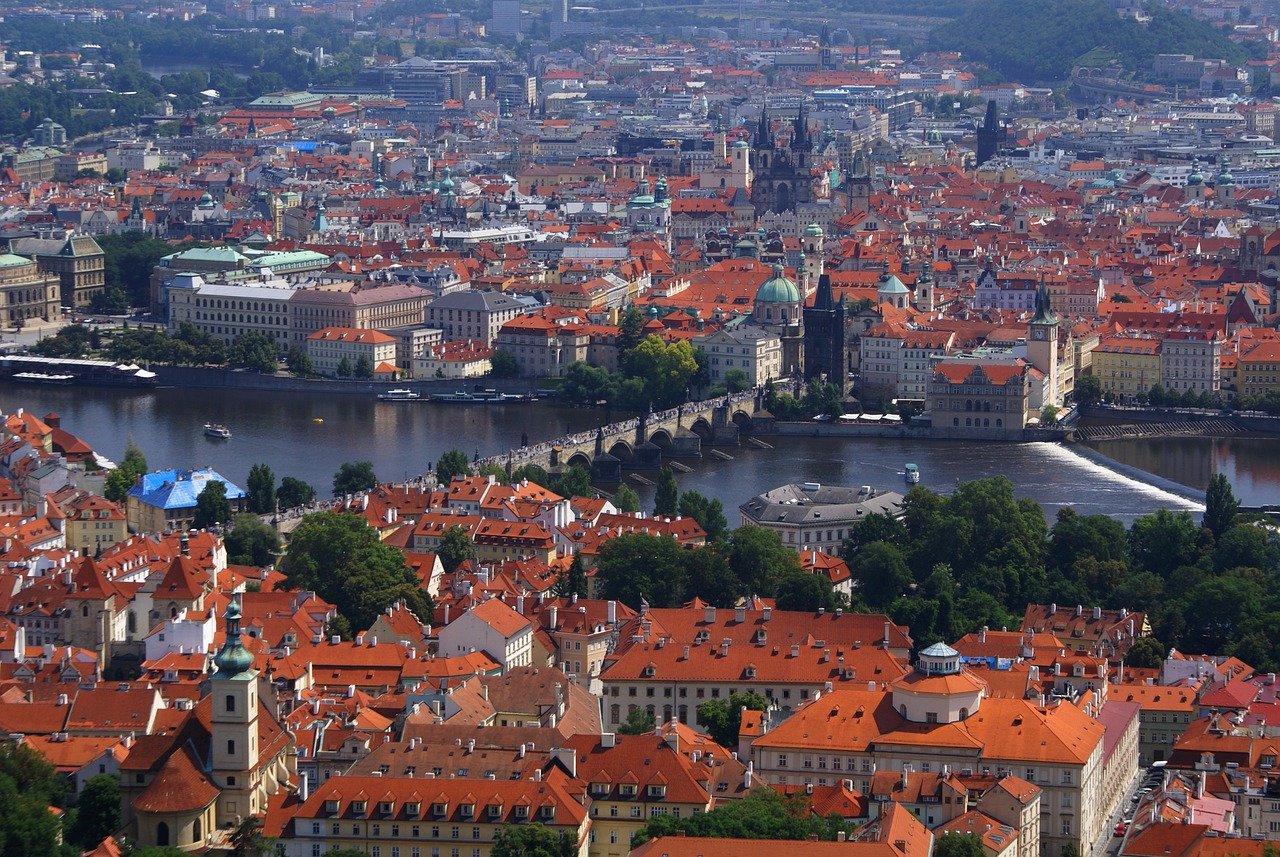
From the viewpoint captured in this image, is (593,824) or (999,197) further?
(999,197)

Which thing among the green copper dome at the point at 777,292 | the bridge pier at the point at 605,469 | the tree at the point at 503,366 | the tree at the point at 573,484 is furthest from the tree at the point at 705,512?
the tree at the point at 503,366

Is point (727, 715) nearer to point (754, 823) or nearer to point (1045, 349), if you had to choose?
point (754, 823)

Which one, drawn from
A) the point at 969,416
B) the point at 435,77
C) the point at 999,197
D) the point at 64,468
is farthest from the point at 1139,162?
the point at 64,468

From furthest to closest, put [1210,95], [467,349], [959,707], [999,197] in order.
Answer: [1210,95]
[999,197]
[467,349]
[959,707]

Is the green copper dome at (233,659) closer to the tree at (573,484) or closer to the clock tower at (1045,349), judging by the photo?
the tree at (573,484)

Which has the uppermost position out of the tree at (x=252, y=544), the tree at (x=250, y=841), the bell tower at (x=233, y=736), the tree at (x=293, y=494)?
the bell tower at (x=233, y=736)

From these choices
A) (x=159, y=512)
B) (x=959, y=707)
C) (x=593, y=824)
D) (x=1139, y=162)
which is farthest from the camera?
(x=1139, y=162)

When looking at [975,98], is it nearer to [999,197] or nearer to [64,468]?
[999,197]
